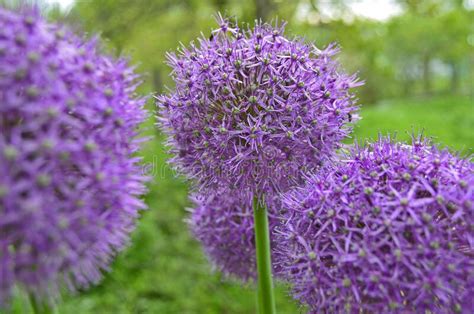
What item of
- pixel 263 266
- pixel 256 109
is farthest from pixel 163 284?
pixel 256 109

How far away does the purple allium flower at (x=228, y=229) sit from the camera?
2.56 m

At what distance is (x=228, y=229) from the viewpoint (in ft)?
8.53

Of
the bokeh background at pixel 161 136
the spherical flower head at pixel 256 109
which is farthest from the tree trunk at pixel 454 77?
the spherical flower head at pixel 256 109

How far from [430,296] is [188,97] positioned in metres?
1.32

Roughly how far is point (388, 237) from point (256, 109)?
0.80m

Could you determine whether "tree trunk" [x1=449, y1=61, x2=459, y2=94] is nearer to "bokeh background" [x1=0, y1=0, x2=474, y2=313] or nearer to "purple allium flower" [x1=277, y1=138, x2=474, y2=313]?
"bokeh background" [x1=0, y1=0, x2=474, y2=313]

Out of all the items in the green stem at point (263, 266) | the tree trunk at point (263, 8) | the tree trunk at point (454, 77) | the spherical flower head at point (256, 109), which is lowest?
the green stem at point (263, 266)

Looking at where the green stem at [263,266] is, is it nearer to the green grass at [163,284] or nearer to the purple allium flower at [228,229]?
the purple allium flower at [228,229]

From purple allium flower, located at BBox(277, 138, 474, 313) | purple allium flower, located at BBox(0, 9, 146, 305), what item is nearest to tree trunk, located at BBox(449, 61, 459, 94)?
purple allium flower, located at BBox(277, 138, 474, 313)

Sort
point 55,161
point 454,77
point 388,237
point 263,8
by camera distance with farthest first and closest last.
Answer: point 454,77, point 263,8, point 388,237, point 55,161

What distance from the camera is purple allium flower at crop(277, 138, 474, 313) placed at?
1668mm

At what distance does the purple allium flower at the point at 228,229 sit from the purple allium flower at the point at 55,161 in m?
0.94

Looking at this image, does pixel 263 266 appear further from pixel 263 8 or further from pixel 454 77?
pixel 454 77

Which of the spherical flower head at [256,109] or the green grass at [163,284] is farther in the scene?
the green grass at [163,284]
